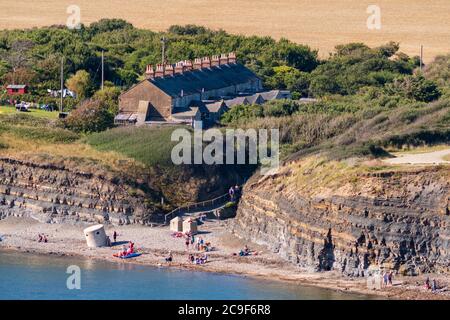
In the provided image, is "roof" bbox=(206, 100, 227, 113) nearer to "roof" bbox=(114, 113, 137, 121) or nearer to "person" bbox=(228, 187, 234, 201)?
"roof" bbox=(114, 113, 137, 121)

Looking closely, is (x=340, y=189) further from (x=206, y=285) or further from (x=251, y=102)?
(x=251, y=102)

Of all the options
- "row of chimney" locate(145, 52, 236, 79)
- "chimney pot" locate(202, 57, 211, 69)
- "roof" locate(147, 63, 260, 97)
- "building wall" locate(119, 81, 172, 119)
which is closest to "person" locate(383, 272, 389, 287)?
"building wall" locate(119, 81, 172, 119)

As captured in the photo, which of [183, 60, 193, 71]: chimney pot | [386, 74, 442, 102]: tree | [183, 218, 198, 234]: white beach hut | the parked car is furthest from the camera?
[183, 60, 193, 71]: chimney pot

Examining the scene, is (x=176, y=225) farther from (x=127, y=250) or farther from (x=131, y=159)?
(x=131, y=159)

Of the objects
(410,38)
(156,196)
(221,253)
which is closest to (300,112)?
(156,196)

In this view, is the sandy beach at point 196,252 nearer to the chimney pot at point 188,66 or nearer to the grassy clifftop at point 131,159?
the grassy clifftop at point 131,159
